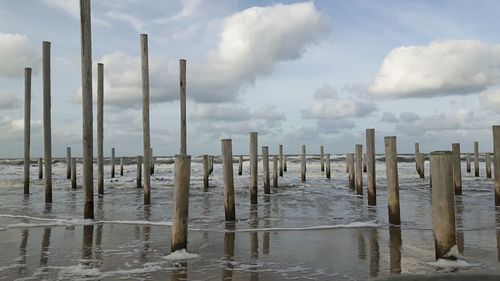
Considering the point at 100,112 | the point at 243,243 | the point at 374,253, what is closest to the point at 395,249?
the point at 374,253

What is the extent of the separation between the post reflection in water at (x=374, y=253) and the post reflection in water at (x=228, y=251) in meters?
1.83

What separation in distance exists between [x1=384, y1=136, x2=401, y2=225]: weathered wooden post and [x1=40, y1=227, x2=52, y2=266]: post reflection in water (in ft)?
21.3

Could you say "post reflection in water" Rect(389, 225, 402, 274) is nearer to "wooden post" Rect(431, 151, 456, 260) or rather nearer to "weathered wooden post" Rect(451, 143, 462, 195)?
"wooden post" Rect(431, 151, 456, 260)

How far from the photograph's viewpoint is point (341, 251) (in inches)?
263

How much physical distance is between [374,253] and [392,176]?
2.80 meters

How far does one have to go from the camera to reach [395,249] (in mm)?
6727

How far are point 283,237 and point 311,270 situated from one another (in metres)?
2.35

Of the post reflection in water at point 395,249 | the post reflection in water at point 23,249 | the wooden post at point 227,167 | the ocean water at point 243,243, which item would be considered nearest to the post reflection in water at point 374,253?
the ocean water at point 243,243

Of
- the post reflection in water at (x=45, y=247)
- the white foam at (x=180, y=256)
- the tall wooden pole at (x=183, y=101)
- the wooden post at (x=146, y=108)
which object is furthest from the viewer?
the tall wooden pole at (x=183, y=101)

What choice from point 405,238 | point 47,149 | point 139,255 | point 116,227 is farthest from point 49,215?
point 405,238

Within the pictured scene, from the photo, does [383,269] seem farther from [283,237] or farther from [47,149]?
[47,149]

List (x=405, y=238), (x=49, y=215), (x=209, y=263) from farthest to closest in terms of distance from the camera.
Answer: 1. (x=49, y=215)
2. (x=405, y=238)
3. (x=209, y=263)

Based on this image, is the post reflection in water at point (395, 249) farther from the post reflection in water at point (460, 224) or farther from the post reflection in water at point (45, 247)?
the post reflection in water at point (45, 247)

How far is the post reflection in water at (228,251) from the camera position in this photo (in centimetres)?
541
